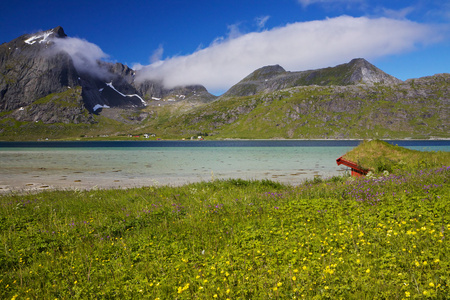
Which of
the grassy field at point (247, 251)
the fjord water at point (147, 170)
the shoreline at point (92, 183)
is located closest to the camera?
the grassy field at point (247, 251)

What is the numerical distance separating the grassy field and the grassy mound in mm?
9316

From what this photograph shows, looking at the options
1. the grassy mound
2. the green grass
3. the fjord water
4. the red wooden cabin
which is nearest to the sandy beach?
the fjord water

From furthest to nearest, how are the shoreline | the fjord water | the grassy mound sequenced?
the fjord water → the shoreline → the grassy mound

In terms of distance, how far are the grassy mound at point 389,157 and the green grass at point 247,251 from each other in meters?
9.34

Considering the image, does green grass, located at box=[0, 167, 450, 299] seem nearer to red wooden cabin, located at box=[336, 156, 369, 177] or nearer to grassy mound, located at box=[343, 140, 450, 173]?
grassy mound, located at box=[343, 140, 450, 173]

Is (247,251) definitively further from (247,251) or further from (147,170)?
(147,170)

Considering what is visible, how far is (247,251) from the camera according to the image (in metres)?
7.31

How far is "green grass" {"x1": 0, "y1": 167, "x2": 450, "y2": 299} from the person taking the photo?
5.46 metres

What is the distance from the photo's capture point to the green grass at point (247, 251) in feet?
17.9

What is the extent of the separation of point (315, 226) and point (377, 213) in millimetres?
2317

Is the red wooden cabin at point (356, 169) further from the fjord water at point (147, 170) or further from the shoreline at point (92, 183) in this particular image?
the fjord water at point (147, 170)

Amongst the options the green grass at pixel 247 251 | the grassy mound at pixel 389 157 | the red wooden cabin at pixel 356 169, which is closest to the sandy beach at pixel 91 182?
the red wooden cabin at pixel 356 169

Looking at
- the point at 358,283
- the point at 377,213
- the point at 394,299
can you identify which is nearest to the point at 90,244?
the point at 358,283

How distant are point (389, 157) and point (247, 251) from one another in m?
20.6
